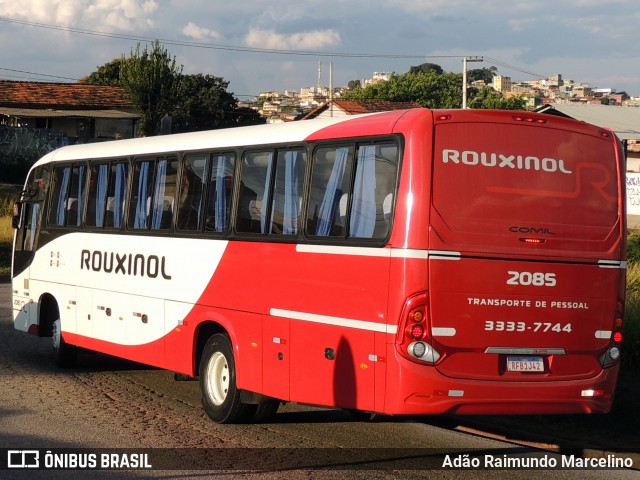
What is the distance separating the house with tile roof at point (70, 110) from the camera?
6381cm

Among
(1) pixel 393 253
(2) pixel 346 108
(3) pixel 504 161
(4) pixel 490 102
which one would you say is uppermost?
(4) pixel 490 102

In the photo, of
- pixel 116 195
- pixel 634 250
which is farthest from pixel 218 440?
pixel 634 250

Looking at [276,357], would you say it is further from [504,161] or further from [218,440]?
[504,161]

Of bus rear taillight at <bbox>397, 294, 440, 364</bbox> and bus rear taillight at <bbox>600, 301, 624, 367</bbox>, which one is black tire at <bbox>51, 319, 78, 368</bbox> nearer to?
bus rear taillight at <bbox>397, 294, 440, 364</bbox>

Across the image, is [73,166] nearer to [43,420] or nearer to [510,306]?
[43,420]

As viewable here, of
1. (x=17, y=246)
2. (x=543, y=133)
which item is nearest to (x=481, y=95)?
(x=17, y=246)

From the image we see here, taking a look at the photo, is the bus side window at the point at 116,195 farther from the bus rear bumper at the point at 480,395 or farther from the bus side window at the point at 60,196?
the bus rear bumper at the point at 480,395

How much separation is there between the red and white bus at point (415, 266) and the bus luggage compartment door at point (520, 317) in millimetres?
15

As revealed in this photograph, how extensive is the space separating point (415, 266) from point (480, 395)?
4.20 feet

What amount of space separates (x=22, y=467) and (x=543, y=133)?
5471 millimetres

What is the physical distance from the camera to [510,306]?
9.35 meters

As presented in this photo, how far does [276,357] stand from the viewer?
10.6 m

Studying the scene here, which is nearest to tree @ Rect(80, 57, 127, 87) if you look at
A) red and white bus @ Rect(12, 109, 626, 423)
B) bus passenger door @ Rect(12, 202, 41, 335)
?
bus passenger door @ Rect(12, 202, 41, 335)

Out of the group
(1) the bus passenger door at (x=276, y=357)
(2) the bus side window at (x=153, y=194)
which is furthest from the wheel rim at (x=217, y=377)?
(2) the bus side window at (x=153, y=194)
